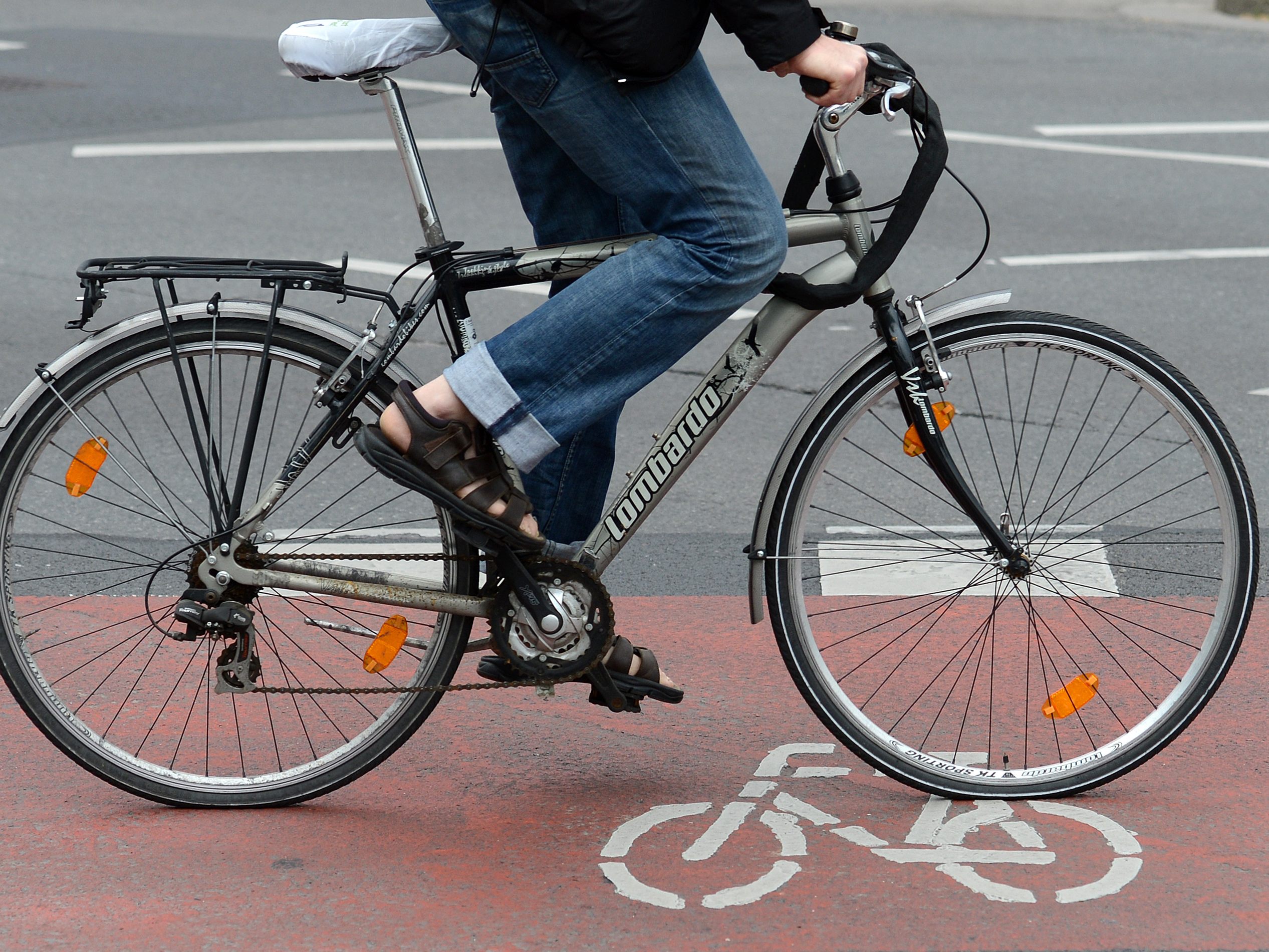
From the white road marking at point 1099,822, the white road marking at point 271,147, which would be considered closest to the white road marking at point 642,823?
the white road marking at point 1099,822

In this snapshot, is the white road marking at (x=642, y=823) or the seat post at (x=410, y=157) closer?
the seat post at (x=410, y=157)

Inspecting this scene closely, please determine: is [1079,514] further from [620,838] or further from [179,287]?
[179,287]

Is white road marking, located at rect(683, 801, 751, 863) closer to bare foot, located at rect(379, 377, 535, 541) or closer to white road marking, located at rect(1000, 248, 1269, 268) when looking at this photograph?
bare foot, located at rect(379, 377, 535, 541)

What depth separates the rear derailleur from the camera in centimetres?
327

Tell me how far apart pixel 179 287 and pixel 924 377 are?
5.12m

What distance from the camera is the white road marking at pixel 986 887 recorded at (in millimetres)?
3039

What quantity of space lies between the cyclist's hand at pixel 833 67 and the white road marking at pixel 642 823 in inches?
57.7

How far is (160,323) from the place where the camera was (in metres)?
3.20

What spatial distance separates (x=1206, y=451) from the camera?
3.30 meters

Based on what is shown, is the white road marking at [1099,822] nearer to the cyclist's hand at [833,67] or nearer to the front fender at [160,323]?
the cyclist's hand at [833,67]

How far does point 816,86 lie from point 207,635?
1631mm

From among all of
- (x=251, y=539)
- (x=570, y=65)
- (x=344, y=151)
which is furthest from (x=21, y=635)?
(x=344, y=151)

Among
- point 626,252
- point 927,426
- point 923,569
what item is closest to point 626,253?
point 626,252

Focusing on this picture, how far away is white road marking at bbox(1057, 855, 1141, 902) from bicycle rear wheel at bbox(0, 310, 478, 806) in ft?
4.28
